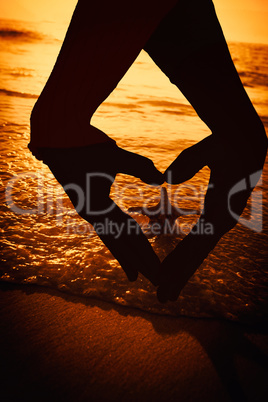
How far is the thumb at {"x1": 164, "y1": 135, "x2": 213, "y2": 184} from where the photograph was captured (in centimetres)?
65

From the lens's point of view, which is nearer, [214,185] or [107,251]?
[214,185]

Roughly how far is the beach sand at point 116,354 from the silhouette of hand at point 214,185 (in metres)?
0.32

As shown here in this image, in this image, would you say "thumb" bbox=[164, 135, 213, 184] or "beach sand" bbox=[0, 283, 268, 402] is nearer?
"thumb" bbox=[164, 135, 213, 184]

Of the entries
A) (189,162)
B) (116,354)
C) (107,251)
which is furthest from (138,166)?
(107,251)

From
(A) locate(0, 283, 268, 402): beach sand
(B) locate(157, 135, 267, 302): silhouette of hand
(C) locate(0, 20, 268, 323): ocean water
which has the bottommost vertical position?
(A) locate(0, 283, 268, 402): beach sand

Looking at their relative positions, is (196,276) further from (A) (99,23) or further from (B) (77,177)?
(A) (99,23)

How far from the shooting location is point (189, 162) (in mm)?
653

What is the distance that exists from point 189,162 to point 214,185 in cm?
9

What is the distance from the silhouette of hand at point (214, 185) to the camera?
2.10ft

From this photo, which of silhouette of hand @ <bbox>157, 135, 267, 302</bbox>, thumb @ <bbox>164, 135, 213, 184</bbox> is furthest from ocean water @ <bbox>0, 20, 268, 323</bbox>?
thumb @ <bbox>164, 135, 213, 184</bbox>

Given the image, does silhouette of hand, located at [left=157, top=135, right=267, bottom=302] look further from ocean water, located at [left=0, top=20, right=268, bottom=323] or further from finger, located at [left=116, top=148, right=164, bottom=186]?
ocean water, located at [left=0, top=20, right=268, bottom=323]

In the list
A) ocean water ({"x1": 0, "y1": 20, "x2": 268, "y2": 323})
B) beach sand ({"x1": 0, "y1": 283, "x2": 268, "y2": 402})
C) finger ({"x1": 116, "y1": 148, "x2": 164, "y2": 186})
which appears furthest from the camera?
ocean water ({"x1": 0, "y1": 20, "x2": 268, "y2": 323})

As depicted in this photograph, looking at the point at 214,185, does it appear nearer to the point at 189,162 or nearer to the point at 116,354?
the point at 189,162

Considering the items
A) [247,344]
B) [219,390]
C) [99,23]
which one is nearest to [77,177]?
[99,23]
